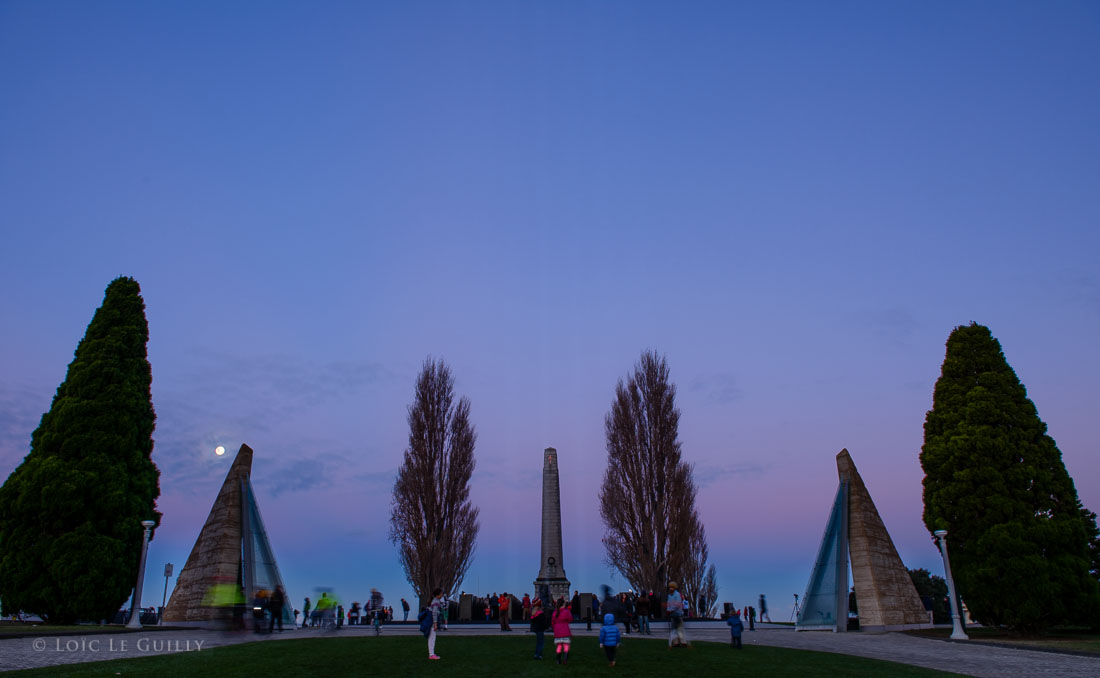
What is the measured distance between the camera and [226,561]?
Answer: 2238cm

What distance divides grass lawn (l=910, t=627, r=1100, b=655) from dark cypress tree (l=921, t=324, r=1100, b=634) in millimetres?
440

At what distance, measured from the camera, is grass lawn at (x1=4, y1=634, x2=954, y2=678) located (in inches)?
430

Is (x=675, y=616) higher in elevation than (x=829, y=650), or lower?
higher

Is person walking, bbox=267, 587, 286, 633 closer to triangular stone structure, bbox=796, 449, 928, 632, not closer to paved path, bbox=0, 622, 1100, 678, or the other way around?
paved path, bbox=0, 622, 1100, 678

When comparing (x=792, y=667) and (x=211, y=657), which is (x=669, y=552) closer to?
(x=792, y=667)

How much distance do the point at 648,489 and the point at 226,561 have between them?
722 inches

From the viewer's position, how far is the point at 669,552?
32219 millimetres

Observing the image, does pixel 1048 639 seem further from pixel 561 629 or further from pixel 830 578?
pixel 561 629

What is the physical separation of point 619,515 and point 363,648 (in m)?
20.0

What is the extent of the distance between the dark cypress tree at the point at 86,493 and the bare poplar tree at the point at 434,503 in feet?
37.1

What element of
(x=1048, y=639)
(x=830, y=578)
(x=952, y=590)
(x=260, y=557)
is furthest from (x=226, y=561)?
(x=1048, y=639)

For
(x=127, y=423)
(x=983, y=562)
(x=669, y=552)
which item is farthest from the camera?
(x=669, y=552)

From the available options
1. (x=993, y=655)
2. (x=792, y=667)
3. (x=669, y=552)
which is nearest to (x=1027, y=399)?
(x=993, y=655)

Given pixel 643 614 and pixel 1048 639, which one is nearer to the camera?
pixel 1048 639
